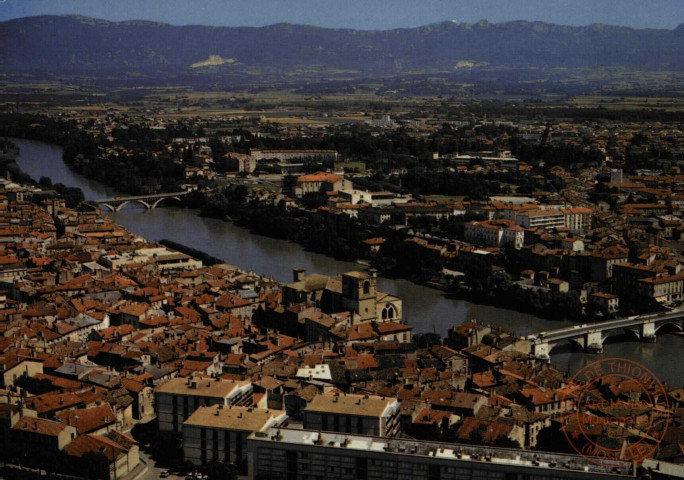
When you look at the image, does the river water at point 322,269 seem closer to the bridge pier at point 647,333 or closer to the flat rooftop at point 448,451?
the bridge pier at point 647,333

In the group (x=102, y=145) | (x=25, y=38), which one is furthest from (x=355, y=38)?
(x=102, y=145)

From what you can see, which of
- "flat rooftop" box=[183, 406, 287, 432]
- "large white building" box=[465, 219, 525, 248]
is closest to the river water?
"large white building" box=[465, 219, 525, 248]

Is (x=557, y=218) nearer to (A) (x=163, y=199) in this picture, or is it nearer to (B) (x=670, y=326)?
(B) (x=670, y=326)

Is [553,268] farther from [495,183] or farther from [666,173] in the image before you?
[666,173]

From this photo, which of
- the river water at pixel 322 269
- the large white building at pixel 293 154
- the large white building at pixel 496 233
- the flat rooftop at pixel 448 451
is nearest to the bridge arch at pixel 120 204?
the river water at pixel 322 269

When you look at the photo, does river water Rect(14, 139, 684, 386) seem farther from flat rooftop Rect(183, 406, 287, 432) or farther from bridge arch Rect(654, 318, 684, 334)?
flat rooftop Rect(183, 406, 287, 432)

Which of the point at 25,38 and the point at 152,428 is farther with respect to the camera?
the point at 25,38

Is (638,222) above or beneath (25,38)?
beneath
